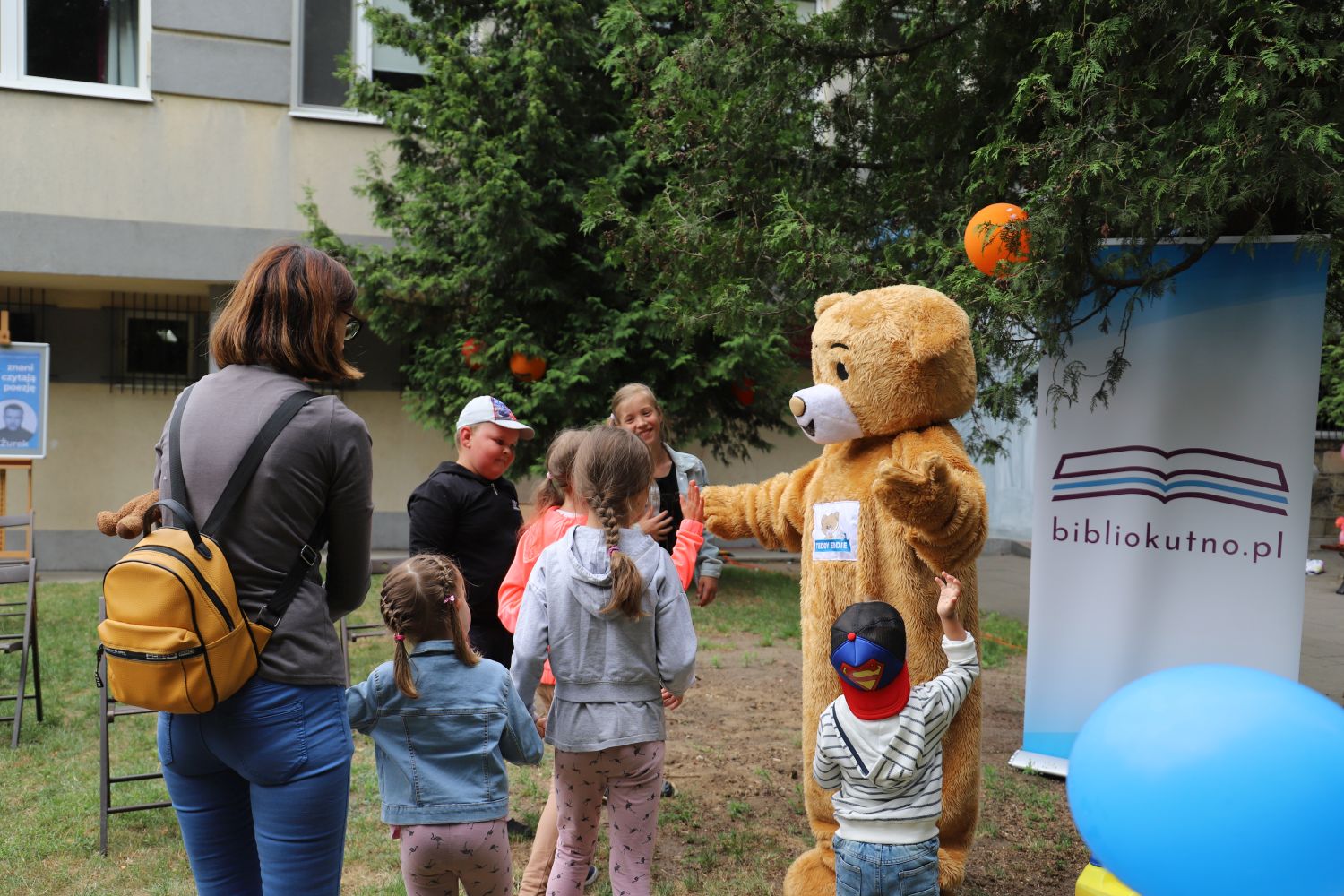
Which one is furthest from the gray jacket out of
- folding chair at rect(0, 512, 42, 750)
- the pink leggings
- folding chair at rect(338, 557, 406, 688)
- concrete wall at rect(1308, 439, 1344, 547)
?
concrete wall at rect(1308, 439, 1344, 547)

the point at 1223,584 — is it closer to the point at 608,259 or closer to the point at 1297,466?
the point at 1297,466

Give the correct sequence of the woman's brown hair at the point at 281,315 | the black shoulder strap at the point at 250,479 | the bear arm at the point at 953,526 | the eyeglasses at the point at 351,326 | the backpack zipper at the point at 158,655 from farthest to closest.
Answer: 1. the bear arm at the point at 953,526
2. the eyeglasses at the point at 351,326
3. the woman's brown hair at the point at 281,315
4. the black shoulder strap at the point at 250,479
5. the backpack zipper at the point at 158,655

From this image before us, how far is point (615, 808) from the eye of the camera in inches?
124

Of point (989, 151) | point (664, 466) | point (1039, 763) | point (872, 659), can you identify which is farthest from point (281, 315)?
point (1039, 763)

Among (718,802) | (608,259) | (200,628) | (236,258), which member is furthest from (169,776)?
(236,258)

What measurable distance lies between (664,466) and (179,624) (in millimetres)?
2612

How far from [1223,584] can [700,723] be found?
2994mm

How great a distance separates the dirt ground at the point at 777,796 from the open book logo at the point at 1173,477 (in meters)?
1.50

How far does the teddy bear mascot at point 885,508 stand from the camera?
347 centimetres

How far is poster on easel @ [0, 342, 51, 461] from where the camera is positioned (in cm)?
833

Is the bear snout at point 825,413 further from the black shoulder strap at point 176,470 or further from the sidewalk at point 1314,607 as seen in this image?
the sidewalk at point 1314,607

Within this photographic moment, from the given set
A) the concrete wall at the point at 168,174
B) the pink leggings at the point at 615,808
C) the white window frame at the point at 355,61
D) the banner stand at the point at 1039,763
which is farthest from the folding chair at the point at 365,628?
the white window frame at the point at 355,61

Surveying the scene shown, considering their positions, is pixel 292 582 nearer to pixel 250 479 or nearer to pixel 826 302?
pixel 250 479

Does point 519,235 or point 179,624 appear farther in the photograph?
point 519,235
